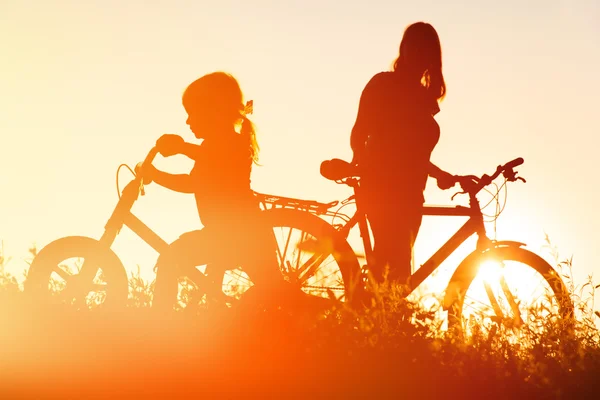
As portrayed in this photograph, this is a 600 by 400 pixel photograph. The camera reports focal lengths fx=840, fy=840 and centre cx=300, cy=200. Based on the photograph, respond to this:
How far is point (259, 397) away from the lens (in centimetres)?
521

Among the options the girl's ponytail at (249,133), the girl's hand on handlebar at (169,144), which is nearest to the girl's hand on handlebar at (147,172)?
the girl's hand on handlebar at (169,144)

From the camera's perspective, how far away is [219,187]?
22.1 ft

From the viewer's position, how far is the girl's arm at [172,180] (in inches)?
267

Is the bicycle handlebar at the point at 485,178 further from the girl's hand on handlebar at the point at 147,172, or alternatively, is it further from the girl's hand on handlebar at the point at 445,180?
the girl's hand on handlebar at the point at 147,172

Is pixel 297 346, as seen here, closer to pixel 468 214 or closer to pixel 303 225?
pixel 303 225

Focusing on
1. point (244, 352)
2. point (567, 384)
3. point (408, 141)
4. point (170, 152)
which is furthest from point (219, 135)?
point (567, 384)

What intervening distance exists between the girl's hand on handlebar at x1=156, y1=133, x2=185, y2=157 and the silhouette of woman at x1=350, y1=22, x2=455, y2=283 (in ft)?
4.91

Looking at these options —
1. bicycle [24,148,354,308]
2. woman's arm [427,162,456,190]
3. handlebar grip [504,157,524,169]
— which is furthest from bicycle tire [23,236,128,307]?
handlebar grip [504,157,524,169]

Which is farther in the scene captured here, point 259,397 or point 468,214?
point 468,214

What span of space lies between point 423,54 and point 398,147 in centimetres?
84

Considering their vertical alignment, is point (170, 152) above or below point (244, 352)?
above

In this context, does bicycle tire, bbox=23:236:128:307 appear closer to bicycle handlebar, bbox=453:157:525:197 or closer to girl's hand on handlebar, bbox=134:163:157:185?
girl's hand on handlebar, bbox=134:163:157:185

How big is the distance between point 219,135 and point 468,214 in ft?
7.59

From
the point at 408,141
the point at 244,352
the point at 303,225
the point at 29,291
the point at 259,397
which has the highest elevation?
the point at 408,141
